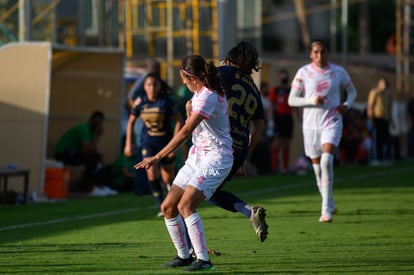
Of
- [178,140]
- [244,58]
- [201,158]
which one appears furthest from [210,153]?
[244,58]

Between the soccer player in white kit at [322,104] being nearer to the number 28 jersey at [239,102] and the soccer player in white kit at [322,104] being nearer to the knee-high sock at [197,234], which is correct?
the number 28 jersey at [239,102]

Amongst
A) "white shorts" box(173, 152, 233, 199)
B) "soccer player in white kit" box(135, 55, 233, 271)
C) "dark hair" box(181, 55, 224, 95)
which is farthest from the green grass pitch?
"dark hair" box(181, 55, 224, 95)

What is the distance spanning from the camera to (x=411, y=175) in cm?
2625

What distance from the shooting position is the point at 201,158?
1048 centimetres

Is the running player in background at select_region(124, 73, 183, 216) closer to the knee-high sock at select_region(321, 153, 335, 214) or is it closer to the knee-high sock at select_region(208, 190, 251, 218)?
the knee-high sock at select_region(321, 153, 335, 214)

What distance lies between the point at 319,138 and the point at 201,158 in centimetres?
519

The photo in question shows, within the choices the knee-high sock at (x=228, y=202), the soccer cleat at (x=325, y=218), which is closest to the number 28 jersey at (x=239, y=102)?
the knee-high sock at (x=228, y=202)

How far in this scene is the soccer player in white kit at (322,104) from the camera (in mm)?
15305

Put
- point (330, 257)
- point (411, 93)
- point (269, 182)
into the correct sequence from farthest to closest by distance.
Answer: point (411, 93)
point (269, 182)
point (330, 257)

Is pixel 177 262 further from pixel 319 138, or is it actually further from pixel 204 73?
pixel 319 138

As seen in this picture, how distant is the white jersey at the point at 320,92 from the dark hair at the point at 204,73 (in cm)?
506

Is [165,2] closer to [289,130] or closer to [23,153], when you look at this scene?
[289,130]

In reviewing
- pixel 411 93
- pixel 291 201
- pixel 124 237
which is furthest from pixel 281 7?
pixel 124 237

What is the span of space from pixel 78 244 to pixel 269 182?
450 inches
